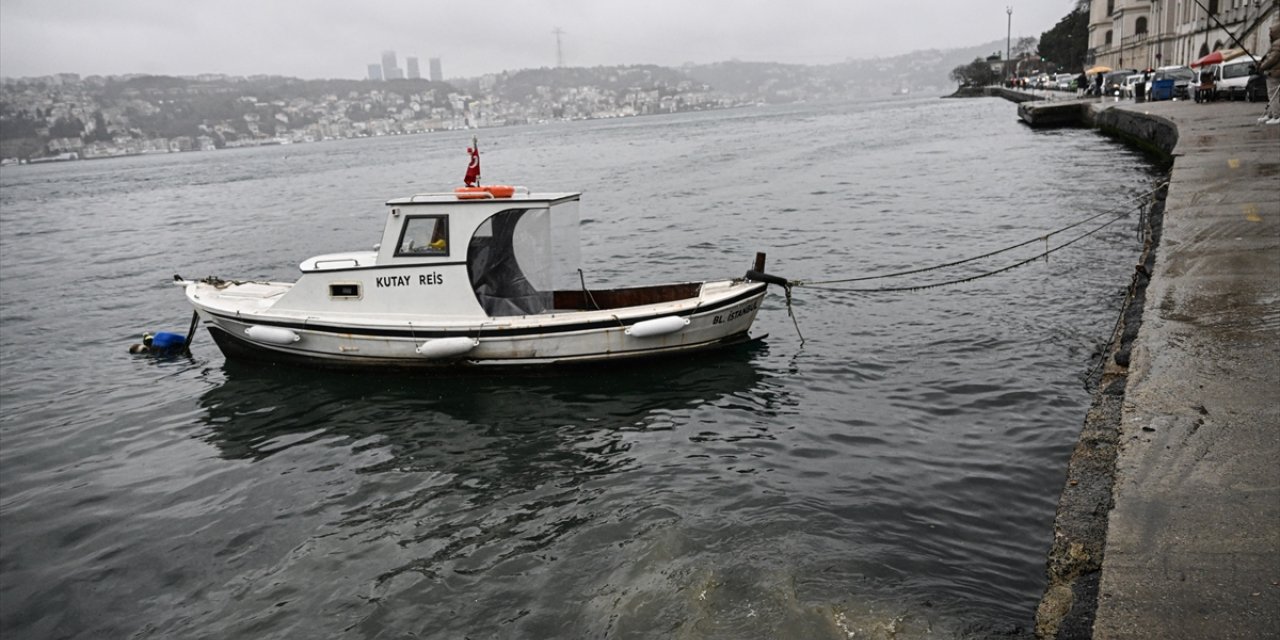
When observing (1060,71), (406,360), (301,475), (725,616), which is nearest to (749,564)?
(725,616)

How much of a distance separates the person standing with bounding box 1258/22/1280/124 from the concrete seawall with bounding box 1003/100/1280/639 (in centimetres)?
1257

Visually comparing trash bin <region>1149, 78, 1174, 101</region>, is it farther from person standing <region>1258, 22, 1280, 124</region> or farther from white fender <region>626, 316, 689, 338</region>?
white fender <region>626, 316, 689, 338</region>

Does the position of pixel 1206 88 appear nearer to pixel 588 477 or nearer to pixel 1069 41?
pixel 588 477

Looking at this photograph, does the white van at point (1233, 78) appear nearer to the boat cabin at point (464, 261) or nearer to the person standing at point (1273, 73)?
the person standing at point (1273, 73)

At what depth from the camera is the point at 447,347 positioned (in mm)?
11586

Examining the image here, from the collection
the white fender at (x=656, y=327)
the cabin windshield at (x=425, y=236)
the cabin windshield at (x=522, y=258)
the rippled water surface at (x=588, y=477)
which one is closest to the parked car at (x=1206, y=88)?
the rippled water surface at (x=588, y=477)

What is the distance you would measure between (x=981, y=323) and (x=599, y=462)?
6.81 m

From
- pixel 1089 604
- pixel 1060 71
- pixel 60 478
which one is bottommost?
pixel 60 478

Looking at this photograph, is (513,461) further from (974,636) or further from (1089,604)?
(1089,604)

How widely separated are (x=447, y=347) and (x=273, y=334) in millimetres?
2900

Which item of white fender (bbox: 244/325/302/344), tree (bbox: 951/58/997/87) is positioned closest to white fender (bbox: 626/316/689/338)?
white fender (bbox: 244/325/302/344)

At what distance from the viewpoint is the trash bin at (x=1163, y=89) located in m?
42.9

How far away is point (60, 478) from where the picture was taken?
33.0 feet

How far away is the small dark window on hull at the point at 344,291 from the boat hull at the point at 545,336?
1.42ft
